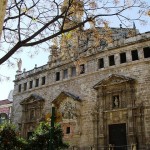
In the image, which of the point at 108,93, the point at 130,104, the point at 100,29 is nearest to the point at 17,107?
the point at 108,93

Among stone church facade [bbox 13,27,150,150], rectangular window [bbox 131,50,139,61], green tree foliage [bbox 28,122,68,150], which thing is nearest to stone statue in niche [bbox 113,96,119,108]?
stone church facade [bbox 13,27,150,150]

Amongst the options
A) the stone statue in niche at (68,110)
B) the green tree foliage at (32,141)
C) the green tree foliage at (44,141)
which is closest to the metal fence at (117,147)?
the stone statue in niche at (68,110)

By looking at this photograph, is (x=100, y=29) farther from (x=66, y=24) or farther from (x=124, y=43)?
(x=124, y=43)

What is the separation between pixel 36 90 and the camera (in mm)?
29094

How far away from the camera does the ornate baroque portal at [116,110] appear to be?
2034cm

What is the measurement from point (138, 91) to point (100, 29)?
11.9 m

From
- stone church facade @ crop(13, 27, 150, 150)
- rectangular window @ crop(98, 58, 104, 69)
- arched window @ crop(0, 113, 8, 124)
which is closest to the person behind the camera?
stone church facade @ crop(13, 27, 150, 150)

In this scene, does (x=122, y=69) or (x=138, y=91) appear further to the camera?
(x=122, y=69)

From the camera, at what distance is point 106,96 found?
22.5 m

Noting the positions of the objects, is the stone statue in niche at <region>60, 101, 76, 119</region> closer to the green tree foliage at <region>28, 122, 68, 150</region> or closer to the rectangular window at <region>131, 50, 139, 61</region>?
the rectangular window at <region>131, 50, 139, 61</region>

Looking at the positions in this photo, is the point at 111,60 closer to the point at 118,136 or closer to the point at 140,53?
the point at 140,53

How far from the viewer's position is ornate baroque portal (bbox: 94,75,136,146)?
20344 millimetres

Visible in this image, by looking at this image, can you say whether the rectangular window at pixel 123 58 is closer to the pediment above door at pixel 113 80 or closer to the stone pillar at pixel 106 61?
the stone pillar at pixel 106 61

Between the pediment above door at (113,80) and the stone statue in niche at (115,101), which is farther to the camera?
the stone statue in niche at (115,101)
